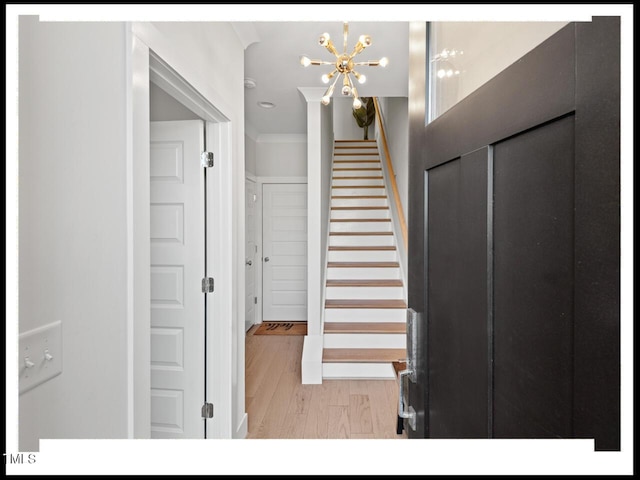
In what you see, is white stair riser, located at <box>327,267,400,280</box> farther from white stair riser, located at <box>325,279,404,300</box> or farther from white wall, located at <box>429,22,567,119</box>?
white wall, located at <box>429,22,567,119</box>

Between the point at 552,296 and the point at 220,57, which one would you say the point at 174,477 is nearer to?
the point at 552,296

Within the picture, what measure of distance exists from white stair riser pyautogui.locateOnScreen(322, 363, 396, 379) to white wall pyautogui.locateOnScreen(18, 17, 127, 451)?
248 centimetres

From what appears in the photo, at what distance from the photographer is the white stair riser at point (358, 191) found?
5.56m

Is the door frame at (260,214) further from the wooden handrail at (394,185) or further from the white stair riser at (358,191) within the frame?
the wooden handrail at (394,185)

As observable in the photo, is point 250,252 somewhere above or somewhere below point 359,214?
below

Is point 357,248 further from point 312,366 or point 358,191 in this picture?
point 312,366

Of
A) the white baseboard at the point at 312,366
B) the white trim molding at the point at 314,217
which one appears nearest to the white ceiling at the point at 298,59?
the white trim molding at the point at 314,217

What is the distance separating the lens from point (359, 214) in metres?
5.20

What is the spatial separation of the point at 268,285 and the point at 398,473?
5013 mm

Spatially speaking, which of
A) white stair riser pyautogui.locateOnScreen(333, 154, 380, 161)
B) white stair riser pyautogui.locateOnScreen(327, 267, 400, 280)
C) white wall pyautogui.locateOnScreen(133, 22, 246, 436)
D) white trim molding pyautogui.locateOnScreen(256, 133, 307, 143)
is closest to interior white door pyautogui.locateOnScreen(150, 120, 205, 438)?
white wall pyautogui.locateOnScreen(133, 22, 246, 436)

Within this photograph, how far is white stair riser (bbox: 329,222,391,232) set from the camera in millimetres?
5035

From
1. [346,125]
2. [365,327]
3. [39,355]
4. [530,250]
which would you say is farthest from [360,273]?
[346,125]

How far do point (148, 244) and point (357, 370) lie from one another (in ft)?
8.56

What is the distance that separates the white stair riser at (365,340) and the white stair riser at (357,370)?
0.23 m
